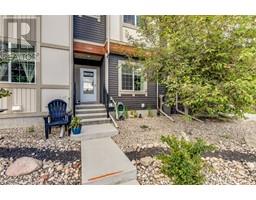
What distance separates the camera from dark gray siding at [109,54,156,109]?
7.00 meters

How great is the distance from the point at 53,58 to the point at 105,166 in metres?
4.26

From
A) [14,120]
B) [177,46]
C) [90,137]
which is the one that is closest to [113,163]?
[90,137]

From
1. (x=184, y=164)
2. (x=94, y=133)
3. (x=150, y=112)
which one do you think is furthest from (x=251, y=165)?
(x=150, y=112)

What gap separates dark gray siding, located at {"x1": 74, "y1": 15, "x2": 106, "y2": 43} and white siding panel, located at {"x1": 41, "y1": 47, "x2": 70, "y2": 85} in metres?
1.35

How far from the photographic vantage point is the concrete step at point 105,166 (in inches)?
102

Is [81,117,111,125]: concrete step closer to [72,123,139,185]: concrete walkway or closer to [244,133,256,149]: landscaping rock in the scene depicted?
[72,123,139,185]: concrete walkway

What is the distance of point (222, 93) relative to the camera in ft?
9.61

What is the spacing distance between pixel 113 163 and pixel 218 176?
1.93 m

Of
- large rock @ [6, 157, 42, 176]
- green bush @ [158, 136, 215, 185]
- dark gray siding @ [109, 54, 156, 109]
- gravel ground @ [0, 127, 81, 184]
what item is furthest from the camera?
dark gray siding @ [109, 54, 156, 109]

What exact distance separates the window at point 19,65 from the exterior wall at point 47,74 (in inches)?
6.6

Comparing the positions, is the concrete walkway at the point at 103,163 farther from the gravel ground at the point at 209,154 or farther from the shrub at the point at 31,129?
the shrub at the point at 31,129

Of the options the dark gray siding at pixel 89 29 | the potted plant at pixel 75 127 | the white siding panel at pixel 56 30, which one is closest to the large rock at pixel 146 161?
the potted plant at pixel 75 127

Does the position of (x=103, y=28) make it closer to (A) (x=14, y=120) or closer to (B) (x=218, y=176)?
(A) (x=14, y=120)

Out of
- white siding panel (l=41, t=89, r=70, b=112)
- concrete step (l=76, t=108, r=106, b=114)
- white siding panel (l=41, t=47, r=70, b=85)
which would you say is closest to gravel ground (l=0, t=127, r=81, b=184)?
white siding panel (l=41, t=89, r=70, b=112)
